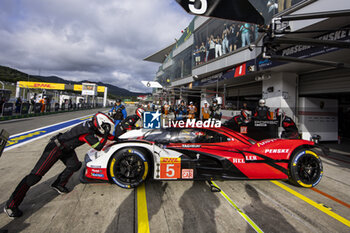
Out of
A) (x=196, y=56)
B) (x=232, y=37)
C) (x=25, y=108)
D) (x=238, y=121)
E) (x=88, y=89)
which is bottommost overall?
(x=238, y=121)

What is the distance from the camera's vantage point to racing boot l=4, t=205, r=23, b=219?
198 centimetres

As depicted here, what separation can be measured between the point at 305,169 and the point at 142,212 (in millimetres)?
2847

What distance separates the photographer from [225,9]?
4031 millimetres

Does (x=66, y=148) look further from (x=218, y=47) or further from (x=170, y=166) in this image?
(x=218, y=47)

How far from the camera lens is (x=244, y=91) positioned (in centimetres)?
1123

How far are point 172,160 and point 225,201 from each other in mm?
972

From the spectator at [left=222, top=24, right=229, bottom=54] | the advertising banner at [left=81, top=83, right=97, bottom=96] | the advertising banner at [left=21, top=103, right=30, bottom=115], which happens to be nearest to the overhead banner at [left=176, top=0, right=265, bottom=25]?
the spectator at [left=222, top=24, right=229, bottom=54]

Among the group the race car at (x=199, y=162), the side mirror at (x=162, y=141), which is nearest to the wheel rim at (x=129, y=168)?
the race car at (x=199, y=162)

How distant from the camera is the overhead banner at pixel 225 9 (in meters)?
3.56

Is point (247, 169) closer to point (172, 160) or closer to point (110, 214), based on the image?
point (172, 160)

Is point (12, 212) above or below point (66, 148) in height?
below

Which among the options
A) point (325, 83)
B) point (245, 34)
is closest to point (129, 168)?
point (325, 83)

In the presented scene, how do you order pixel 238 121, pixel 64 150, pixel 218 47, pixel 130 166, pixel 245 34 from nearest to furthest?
1. pixel 64 150
2. pixel 130 166
3. pixel 238 121
4. pixel 245 34
5. pixel 218 47

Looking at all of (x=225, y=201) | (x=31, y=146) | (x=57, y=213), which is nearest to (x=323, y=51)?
(x=225, y=201)
